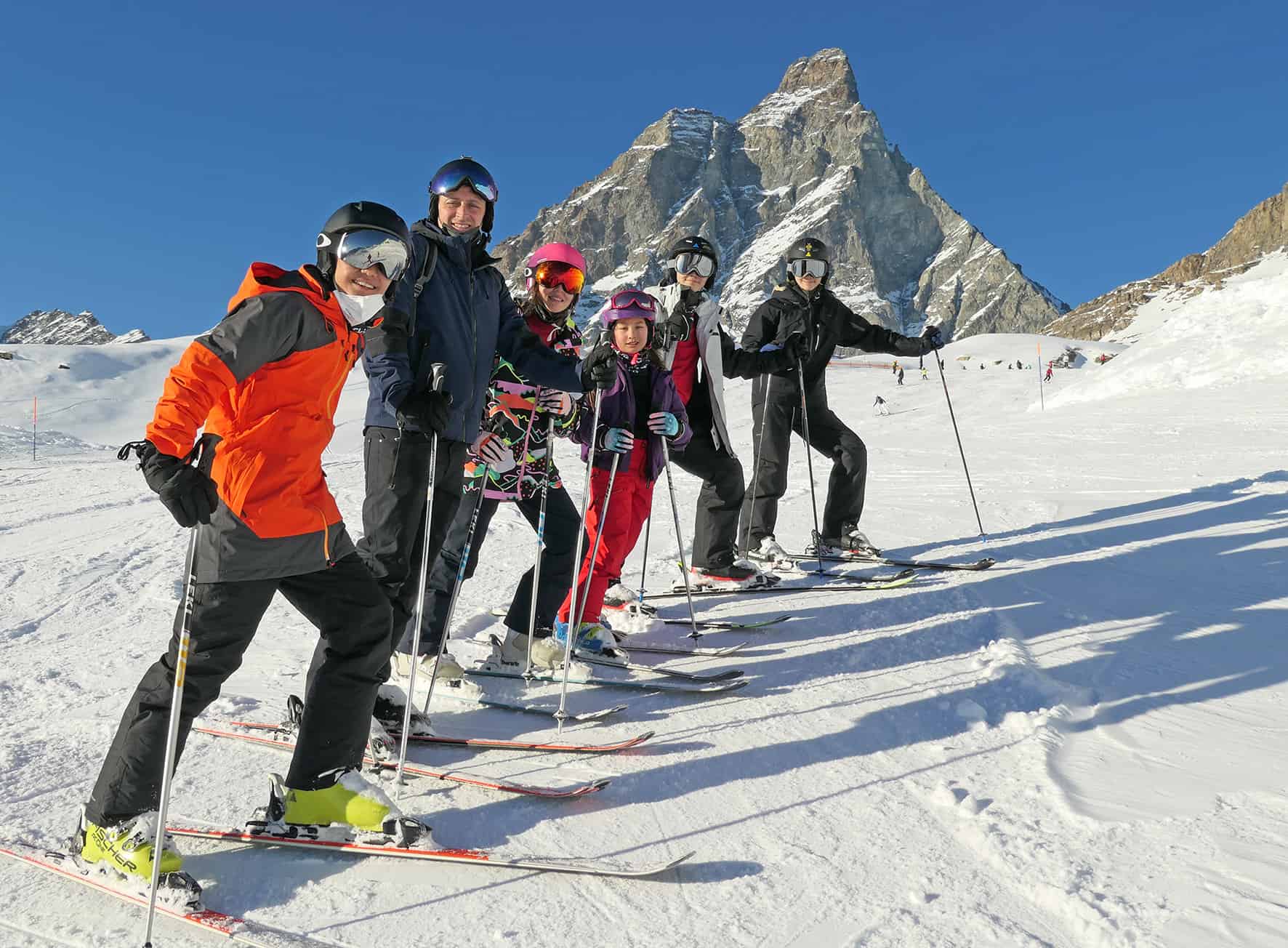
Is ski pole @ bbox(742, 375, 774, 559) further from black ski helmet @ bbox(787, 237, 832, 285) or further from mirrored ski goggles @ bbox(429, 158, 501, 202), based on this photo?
mirrored ski goggles @ bbox(429, 158, 501, 202)

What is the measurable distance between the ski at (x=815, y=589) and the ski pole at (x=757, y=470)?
756 millimetres

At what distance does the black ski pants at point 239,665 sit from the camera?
7.87 feet

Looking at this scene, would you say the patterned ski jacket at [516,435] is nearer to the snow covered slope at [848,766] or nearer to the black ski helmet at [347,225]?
the snow covered slope at [848,766]

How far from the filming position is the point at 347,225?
2594 millimetres

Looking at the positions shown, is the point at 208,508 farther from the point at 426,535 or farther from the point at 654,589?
the point at 654,589

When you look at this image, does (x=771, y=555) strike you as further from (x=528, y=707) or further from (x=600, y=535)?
(x=528, y=707)

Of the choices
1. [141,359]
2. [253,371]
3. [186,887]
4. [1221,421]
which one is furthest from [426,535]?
[141,359]

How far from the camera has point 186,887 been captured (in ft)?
7.38

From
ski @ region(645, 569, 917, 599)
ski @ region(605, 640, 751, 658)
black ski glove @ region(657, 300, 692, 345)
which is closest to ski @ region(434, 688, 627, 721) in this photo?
ski @ region(605, 640, 751, 658)

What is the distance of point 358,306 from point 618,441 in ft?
6.37

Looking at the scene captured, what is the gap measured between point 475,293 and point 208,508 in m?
1.78

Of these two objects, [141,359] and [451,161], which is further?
[141,359]

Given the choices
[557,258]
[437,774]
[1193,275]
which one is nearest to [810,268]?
[557,258]

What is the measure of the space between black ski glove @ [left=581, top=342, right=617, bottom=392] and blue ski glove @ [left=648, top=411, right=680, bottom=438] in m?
0.46
